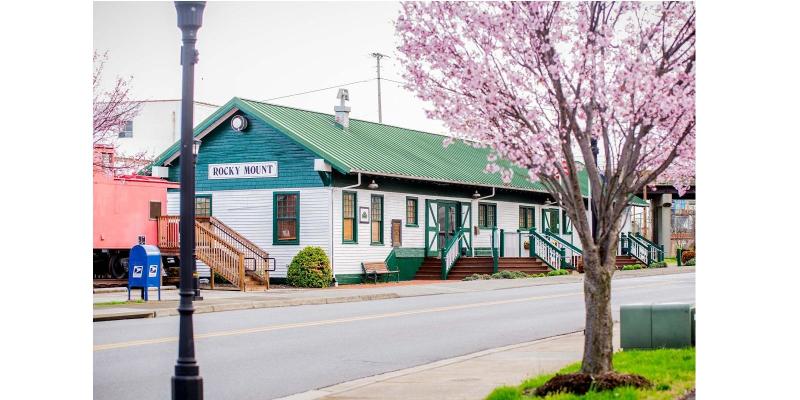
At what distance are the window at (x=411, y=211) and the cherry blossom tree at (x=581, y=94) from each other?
1061 inches

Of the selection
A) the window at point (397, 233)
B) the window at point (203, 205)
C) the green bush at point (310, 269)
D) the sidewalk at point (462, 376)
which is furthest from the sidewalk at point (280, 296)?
the sidewalk at point (462, 376)

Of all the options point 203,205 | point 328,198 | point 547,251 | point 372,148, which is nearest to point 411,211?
point 372,148

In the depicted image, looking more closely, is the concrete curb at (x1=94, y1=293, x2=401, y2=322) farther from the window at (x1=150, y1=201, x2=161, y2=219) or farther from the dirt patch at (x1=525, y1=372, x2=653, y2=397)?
the dirt patch at (x1=525, y1=372, x2=653, y2=397)

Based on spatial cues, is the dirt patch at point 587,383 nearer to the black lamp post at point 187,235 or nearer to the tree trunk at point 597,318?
the tree trunk at point 597,318

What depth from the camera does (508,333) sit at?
58.7ft

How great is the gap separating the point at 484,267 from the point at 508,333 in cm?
2055

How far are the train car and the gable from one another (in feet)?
8.53

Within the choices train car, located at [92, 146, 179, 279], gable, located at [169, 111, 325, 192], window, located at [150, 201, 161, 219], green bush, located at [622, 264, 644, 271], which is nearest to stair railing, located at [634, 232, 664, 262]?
green bush, located at [622, 264, 644, 271]

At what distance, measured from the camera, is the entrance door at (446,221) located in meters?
39.4

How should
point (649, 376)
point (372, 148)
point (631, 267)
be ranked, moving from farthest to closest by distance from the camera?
point (631, 267), point (372, 148), point (649, 376)

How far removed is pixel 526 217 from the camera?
45125 mm

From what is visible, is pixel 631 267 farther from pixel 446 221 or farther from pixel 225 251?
pixel 225 251

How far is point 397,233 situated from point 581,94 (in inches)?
1066
